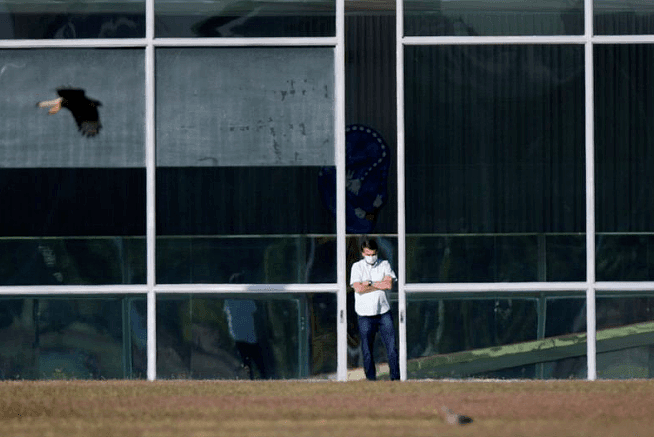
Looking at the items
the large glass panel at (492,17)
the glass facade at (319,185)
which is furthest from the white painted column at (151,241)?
the large glass panel at (492,17)

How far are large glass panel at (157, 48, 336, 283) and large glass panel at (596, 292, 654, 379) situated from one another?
2851 millimetres

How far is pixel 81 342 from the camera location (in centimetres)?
1633

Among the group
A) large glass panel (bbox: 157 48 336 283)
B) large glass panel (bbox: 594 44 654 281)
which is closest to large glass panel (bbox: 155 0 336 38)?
large glass panel (bbox: 157 48 336 283)

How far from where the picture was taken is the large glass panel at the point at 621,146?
53.9ft

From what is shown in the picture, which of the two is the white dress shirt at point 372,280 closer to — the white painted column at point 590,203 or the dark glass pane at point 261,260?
the dark glass pane at point 261,260

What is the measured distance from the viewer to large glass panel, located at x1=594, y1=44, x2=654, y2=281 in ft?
53.9

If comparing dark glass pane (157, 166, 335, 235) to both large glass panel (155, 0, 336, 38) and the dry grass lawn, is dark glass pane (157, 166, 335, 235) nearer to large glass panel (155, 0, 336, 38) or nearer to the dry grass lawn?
large glass panel (155, 0, 336, 38)

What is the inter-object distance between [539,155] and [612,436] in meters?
4.69

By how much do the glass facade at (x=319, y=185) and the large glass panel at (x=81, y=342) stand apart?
23 millimetres

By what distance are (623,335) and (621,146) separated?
1943 millimetres

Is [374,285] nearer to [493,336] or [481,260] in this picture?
[481,260]

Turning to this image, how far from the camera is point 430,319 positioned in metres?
16.4

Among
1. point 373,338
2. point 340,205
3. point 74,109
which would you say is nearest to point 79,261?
point 74,109

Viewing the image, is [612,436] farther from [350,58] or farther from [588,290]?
[350,58]
